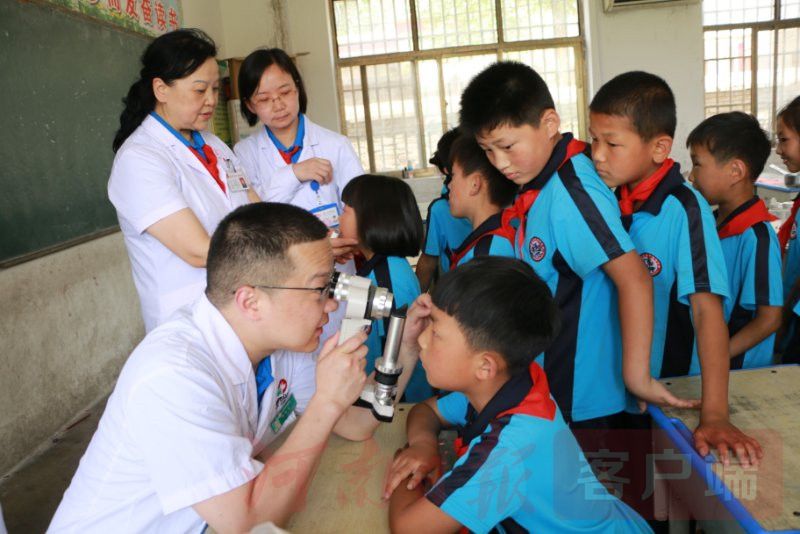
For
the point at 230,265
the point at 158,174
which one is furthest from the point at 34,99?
the point at 230,265

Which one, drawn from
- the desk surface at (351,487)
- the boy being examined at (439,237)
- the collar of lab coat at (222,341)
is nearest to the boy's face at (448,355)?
the desk surface at (351,487)

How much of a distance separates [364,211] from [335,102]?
5383 millimetres

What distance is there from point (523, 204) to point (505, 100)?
25 centimetres

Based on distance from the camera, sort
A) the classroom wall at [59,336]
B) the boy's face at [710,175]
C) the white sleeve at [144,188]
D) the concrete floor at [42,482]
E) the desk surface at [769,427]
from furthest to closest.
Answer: the classroom wall at [59,336]
the concrete floor at [42,482]
the boy's face at [710,175]
the white sleeve at [144,188]
the desk surface at [769,427]

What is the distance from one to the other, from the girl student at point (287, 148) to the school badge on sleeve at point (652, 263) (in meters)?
1.11

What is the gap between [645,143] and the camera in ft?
5.13

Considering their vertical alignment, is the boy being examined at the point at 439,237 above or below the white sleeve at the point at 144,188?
below

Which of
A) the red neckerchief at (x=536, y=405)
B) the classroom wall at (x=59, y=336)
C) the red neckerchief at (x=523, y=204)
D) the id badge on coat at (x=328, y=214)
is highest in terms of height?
the red neckerchief at (x=523, y=204)

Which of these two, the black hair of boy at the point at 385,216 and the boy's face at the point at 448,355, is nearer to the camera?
the boy's face at the point at 448,355

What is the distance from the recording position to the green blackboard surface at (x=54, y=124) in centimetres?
292

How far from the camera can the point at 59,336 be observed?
321 centimetres

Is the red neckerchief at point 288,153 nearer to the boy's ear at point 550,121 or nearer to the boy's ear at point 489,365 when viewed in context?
the boy's ear at point 550,121

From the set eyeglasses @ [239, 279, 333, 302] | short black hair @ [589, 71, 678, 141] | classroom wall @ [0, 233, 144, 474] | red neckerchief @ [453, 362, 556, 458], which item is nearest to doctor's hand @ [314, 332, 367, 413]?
eyeglasses @ [239, 279, 333, 302]

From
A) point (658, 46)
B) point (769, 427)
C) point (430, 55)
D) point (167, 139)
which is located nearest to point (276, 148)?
point (167, 139)
